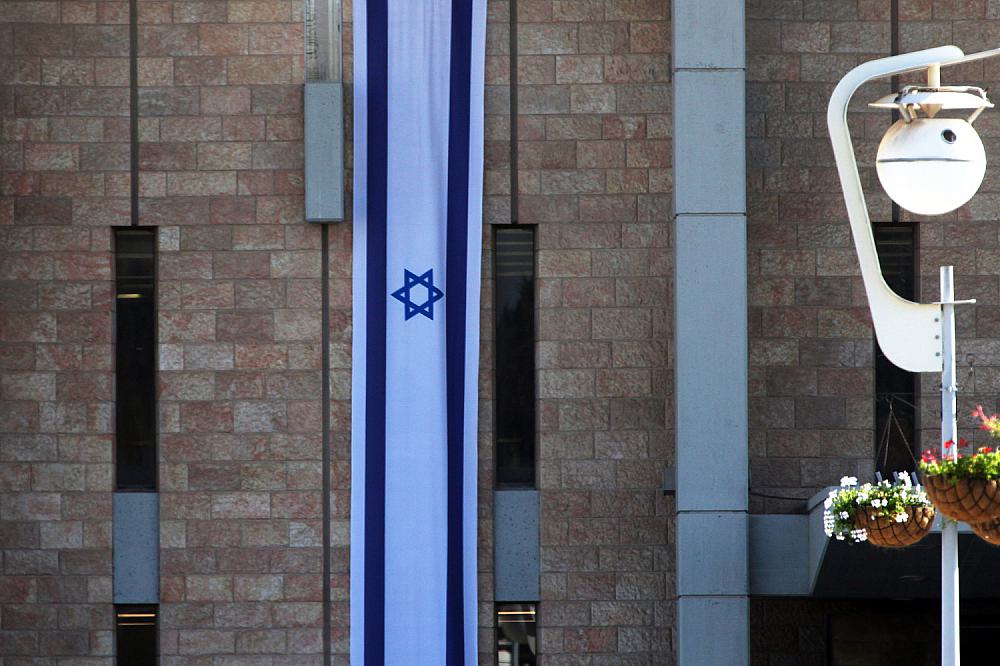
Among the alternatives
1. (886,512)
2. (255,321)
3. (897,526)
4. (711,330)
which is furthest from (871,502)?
(255,321)

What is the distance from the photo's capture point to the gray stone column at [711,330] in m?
14.7

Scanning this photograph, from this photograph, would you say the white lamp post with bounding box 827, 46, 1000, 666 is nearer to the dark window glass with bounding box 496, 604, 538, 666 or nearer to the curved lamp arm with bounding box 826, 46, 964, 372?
the curved lamp arm with bounding box 826, 46, 964, 372

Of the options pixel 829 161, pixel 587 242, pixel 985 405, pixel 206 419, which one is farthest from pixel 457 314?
pixel 985 405

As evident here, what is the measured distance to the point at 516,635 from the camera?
1577cm

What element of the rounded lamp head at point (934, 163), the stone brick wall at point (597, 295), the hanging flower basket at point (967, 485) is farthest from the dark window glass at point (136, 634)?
the rounded lamp head at point (934, 163)

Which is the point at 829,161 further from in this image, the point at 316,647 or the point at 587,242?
the point at 316,647

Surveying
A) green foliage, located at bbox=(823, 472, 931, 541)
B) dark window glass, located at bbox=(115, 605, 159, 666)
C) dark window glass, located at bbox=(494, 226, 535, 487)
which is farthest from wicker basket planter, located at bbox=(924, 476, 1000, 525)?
dark window glass, located at bbox=(115, 605, 159, 666)

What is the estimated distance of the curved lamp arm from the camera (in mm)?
9711

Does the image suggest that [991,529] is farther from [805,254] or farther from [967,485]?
[805,254]

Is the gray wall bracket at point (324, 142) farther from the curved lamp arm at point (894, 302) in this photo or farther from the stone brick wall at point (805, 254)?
the curved lamp arm at point (894, 302)

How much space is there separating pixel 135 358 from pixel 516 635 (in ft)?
15.5

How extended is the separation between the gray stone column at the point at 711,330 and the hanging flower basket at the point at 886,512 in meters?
3.73

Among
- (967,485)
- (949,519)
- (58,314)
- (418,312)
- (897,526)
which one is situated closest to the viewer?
(967,485)

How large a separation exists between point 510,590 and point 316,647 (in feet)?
6.52
